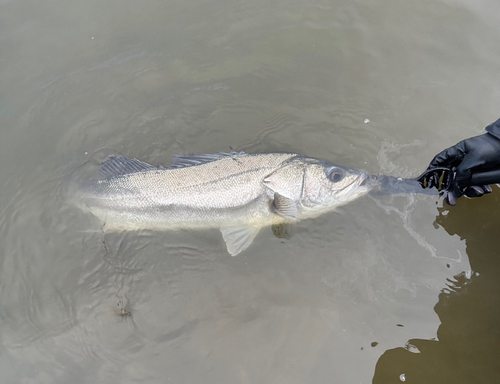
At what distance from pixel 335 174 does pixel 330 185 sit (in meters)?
0.15

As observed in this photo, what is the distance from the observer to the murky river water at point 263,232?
163 inches

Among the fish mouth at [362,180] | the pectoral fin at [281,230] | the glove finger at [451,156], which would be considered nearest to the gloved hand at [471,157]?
the glove finger at [451,156]

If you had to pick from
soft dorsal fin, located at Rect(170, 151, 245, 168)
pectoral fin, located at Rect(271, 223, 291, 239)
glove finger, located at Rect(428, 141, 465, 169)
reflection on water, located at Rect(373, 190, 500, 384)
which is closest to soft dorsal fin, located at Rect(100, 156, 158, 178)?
soft dorsal fin, located at Rect(170, 151, 245, 168)

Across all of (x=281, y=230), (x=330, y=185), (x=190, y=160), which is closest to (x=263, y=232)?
(x=281, y=230)

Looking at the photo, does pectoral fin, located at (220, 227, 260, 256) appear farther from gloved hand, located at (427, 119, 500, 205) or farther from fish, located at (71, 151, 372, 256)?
gloved hand, located at (427, 119, 500, 205)

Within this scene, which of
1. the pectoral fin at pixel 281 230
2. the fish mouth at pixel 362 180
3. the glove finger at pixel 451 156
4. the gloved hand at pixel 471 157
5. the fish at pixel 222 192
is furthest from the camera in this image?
the pectoral fin at pixel 281 230

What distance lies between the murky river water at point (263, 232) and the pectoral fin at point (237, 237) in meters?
0.25

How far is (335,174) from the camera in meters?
4.54

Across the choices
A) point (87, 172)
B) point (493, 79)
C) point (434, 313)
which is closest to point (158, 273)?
A: point (87, 172)

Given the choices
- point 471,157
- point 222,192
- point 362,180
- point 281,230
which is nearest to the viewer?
point 471,157

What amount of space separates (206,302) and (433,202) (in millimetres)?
3221

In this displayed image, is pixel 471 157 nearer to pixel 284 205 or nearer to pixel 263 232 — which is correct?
pixel 284 205

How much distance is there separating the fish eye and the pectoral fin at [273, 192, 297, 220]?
56cm

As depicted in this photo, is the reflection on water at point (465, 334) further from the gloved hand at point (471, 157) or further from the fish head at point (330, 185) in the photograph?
the fish head at point (330, 185)
